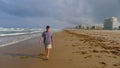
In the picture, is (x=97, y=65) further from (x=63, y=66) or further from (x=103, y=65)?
(x=63, y=66)

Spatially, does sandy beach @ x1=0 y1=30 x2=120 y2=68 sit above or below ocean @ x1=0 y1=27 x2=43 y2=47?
above

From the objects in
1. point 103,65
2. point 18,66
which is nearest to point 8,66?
point 18,66

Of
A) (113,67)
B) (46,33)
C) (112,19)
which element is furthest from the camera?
(112,19)

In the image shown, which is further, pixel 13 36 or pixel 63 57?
pixel 13 36

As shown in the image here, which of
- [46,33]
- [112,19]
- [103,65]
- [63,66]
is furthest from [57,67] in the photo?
[112,19]

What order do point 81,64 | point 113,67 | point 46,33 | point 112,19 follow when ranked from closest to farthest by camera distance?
point 113,67 → point 81,64 → point 46,33 → point 112,19

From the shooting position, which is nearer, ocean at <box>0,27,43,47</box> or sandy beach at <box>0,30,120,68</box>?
sandy beach at <box>0,30,120,68</box>

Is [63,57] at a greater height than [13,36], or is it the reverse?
[63,57]

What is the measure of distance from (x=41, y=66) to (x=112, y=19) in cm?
19478

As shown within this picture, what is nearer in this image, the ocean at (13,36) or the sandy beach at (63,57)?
the sandy beach at (63,57)

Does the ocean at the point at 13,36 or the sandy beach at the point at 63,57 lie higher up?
the sandy beach at the point at 63,57

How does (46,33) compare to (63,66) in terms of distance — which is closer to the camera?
(63,66)

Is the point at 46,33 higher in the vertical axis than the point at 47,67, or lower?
higher

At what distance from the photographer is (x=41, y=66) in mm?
10797
